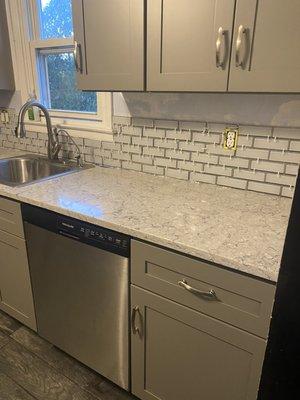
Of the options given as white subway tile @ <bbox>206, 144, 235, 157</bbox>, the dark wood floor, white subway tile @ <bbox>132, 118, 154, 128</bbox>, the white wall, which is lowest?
the dark wood floor

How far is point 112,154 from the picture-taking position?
1.99m

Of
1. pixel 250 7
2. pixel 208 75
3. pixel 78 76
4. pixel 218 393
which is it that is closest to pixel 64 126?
pixel 78 76

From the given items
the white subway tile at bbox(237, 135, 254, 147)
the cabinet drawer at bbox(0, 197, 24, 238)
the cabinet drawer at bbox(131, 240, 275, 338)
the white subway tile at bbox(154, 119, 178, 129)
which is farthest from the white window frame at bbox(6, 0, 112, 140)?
the cabinet drawer at bbox(131, 240, 275, 338)

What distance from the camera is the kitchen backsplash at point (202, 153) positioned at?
145cm

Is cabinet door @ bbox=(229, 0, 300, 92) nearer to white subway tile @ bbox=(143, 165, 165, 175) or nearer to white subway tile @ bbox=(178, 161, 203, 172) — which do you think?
white subway tile @ bbox=(178, 161, 203, 172)

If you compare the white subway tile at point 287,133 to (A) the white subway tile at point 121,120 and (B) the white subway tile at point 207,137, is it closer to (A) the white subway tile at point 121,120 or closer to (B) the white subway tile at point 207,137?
(B) the white subway tile at point 207,137

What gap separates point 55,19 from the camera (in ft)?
6.89

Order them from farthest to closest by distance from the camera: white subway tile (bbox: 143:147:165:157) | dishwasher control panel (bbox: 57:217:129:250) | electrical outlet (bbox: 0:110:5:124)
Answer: electrical outlet (bbox: 0:110:5:124) → white subway tile (bbox: 143:147:165:157) → dishwasher control panel (bbox: 57:217:129:250)

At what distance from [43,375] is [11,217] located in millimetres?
858

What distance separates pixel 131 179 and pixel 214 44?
2.87 ft

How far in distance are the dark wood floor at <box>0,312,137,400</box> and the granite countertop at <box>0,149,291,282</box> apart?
0.92 meters

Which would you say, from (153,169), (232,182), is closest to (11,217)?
(153,169)

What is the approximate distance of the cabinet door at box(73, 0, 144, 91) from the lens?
4.27 ft

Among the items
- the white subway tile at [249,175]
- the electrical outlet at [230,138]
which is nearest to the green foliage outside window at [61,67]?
the electrical outlet at [230,138]
